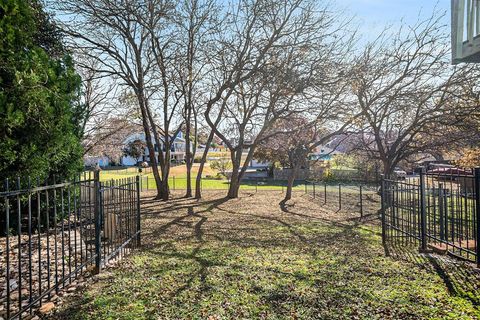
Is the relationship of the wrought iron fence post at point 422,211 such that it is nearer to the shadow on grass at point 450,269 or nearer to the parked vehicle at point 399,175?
the shadow on grass at point 450,269

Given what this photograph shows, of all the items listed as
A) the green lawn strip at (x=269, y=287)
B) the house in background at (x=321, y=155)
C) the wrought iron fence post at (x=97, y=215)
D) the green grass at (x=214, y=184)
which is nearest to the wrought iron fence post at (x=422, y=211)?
the green lawn strip at (x=269, y=287)

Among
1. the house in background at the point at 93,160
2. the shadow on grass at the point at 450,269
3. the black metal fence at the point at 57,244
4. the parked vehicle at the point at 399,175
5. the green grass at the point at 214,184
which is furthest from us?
the house in background at the point at 93,160

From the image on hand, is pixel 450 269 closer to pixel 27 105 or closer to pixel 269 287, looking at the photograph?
pixel 269 287

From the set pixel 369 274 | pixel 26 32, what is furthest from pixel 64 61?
pixel 369 274

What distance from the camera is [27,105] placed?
6.22 metres

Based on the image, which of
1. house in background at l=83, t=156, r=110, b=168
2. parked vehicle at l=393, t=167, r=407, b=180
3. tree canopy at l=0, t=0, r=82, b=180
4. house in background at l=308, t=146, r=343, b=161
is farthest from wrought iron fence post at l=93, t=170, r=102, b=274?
house in background at l=308, t=146, r=343, b=161

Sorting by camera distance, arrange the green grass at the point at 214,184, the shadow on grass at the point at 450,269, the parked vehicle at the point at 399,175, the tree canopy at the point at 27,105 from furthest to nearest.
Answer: the green grass at the point at 214,184 → the parked vehicle at the point at 399,175 → the tree canopy at the point at 27,105 → the shadow on grass at the point at 450,269

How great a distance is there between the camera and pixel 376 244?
24.3ft

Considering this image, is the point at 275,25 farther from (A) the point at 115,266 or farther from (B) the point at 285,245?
(A) the point at 115,266

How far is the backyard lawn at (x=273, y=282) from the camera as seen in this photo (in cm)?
362

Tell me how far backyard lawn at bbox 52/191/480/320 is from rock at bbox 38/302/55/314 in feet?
0.40

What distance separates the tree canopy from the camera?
235 inches

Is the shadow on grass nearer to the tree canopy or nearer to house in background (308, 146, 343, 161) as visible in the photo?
the tree canopy

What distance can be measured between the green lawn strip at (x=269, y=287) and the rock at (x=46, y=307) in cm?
37
